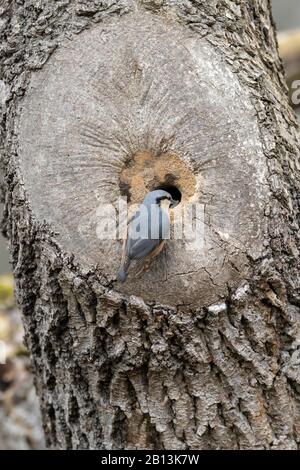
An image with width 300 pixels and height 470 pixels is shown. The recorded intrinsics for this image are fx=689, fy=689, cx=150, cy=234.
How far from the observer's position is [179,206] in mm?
1772

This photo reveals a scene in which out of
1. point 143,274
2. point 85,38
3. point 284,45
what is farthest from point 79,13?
point 284,45

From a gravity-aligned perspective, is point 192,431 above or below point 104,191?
below

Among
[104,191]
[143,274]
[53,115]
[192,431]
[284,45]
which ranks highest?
[284,45]

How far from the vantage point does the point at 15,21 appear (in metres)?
1.89

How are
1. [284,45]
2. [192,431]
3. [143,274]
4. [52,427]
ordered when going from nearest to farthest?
[143,274] < [192,431] < [52,427] < [284,45]

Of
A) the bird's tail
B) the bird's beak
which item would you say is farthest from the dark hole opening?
the bird's tail

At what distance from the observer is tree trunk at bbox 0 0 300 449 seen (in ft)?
5.77

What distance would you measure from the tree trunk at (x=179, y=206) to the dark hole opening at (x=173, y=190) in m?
0.02

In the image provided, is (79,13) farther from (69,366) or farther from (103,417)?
(103,417)

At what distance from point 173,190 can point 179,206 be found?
69 mm

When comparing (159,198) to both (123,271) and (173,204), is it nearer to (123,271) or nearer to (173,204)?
(173,204)

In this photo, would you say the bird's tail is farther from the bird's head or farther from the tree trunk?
the bird's head

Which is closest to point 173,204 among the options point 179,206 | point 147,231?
point 179,206

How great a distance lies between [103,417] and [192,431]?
258mm
